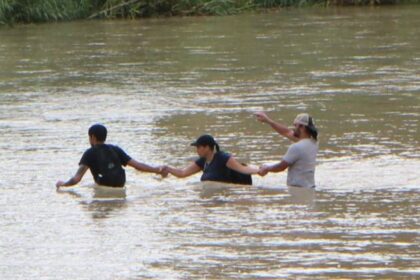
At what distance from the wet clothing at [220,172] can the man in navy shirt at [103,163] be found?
0.59 metres

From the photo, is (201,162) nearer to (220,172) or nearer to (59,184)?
(220,172)

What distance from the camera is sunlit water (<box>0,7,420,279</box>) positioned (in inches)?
429

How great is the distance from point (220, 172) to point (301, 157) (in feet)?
3.15

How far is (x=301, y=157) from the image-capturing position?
45.5 ft

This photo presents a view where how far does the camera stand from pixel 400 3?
46.1m

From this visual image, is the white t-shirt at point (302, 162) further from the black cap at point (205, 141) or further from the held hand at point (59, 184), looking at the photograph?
the held hand at point (59, 184)

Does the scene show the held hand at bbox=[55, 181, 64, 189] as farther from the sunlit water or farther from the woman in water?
the woman in water

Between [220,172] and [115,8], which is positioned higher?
[220,172]

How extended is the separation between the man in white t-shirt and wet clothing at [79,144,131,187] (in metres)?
1.68

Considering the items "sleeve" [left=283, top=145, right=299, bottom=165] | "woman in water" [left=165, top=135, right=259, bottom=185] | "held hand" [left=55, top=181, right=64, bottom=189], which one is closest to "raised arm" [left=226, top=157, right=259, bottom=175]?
"woman in water" [left=165, top=135, right=259, bottom=185]

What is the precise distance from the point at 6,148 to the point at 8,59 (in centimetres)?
1331

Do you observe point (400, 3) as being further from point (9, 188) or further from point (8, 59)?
point (9, 188)

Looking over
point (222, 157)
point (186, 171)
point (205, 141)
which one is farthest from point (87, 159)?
point (222, 157)

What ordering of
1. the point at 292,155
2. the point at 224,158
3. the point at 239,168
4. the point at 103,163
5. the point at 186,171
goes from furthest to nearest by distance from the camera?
the point at 186,171 → the point at 103,163 → the point at 224,158 → the point at 239,168 → the point at 292,155
